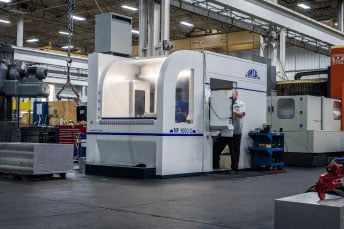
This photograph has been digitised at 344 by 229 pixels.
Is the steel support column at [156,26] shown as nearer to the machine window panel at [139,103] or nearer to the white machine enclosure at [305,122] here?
the machine window panel at [139,103]

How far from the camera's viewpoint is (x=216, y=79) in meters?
9.45

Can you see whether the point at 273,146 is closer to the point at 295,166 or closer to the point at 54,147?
the point at 295,166

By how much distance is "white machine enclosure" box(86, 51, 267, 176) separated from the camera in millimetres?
8398

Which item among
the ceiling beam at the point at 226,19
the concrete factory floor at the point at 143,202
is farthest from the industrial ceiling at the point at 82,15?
the concrete factory floor at the point at 143,202

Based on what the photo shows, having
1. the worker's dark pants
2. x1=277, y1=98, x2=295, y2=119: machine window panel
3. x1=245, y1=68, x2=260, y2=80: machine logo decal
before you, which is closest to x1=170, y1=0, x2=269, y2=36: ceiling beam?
x1=277, y1=98, x2=295, y2=119: machine window panel

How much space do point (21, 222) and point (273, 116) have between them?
9372mm

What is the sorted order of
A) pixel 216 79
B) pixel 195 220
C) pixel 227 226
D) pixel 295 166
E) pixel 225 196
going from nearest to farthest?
1. pixel 227 226
2. pixel 195 220
3. pixel 225 196
4. pixel 216 79
5. pixel 295 166

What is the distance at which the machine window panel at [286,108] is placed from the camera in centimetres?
1216

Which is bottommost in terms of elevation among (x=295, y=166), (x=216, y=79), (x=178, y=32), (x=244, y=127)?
(x=295, y=166)

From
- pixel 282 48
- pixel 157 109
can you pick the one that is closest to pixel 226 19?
pixel 282 48

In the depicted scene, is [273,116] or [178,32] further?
[178,32]

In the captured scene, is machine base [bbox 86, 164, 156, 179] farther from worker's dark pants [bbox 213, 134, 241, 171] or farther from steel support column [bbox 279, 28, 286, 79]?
steel support column [bbox 279, 28, 286, 79]

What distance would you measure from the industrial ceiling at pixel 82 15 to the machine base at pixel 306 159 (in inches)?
354

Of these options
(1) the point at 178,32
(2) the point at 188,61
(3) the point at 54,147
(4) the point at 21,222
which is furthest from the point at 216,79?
(1) the point at 178,32
